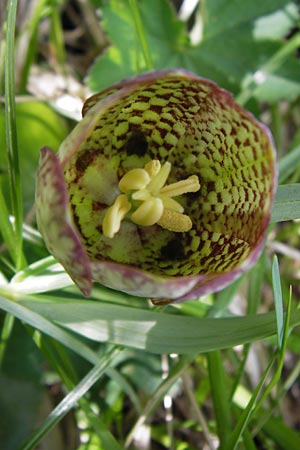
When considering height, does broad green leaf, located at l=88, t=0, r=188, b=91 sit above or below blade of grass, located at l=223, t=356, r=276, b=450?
above

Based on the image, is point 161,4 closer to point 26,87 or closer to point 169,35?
point 169,35

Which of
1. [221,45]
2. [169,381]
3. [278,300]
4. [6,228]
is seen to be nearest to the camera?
[278,300]

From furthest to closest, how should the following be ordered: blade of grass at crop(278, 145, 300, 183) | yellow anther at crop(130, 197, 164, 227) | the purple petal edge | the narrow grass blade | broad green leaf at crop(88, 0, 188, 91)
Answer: broad green leaf at crop(88, 0, 188, 91) → blade of grass at crop(278, 145, 300, 183) → yellow anther at crop(130, 197, 164, 227) → the narrow grass blade → the purple petal edge

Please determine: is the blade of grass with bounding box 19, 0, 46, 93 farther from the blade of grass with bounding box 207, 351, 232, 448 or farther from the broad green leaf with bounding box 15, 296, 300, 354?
the blade of grass with bounding box 207, 351, 232, 448

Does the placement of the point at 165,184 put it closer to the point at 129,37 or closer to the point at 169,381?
the point at 169,381

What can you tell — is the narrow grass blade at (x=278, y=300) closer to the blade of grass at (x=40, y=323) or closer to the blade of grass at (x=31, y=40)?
the blade of grass at (x=40, y=323)

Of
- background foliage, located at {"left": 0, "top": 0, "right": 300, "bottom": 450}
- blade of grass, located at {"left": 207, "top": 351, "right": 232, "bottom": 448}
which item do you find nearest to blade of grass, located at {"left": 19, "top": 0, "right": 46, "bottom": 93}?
background foliage, located at {"left": 0, "top": 0, "right": 300, "bottom": 450}

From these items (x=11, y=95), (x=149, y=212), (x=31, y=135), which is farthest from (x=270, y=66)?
(x=11, y=95)

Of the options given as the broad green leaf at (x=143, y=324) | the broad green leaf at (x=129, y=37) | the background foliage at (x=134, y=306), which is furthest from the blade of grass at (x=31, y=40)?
the broad green leaf at (x=143, y=324)
